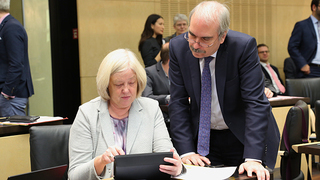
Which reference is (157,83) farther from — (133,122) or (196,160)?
(196,160)

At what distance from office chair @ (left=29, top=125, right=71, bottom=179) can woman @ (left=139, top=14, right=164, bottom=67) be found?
2720mm

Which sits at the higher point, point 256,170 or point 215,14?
point 215,14

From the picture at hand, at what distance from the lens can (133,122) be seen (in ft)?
6.69

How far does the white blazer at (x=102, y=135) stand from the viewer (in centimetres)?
187

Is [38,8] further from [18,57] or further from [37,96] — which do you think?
[18,57]

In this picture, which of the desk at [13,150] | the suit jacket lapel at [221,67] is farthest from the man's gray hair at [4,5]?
the suit jacket lapel at [221,67]

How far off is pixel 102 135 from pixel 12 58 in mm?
1915

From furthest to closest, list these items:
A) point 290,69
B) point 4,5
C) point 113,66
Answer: point 290,69
point 4,5
point 113,66

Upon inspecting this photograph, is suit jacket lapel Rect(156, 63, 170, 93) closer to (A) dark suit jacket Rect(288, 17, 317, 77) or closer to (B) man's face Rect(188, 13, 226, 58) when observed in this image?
(B) man's face Rect(188, 13, 226, 58)

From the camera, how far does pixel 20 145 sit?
287cm

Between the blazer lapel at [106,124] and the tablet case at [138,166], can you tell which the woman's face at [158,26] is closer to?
the blazer lapel at [106,124]

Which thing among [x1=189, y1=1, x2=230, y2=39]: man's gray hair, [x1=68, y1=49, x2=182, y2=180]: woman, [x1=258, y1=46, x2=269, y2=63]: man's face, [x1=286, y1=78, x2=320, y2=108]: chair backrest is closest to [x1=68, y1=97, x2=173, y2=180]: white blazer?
[x1=68, y1=49, x2=182, y2=180]: woman

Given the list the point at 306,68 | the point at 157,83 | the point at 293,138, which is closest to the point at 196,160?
the point at 293,138

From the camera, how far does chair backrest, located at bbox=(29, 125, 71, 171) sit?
2.27 m
